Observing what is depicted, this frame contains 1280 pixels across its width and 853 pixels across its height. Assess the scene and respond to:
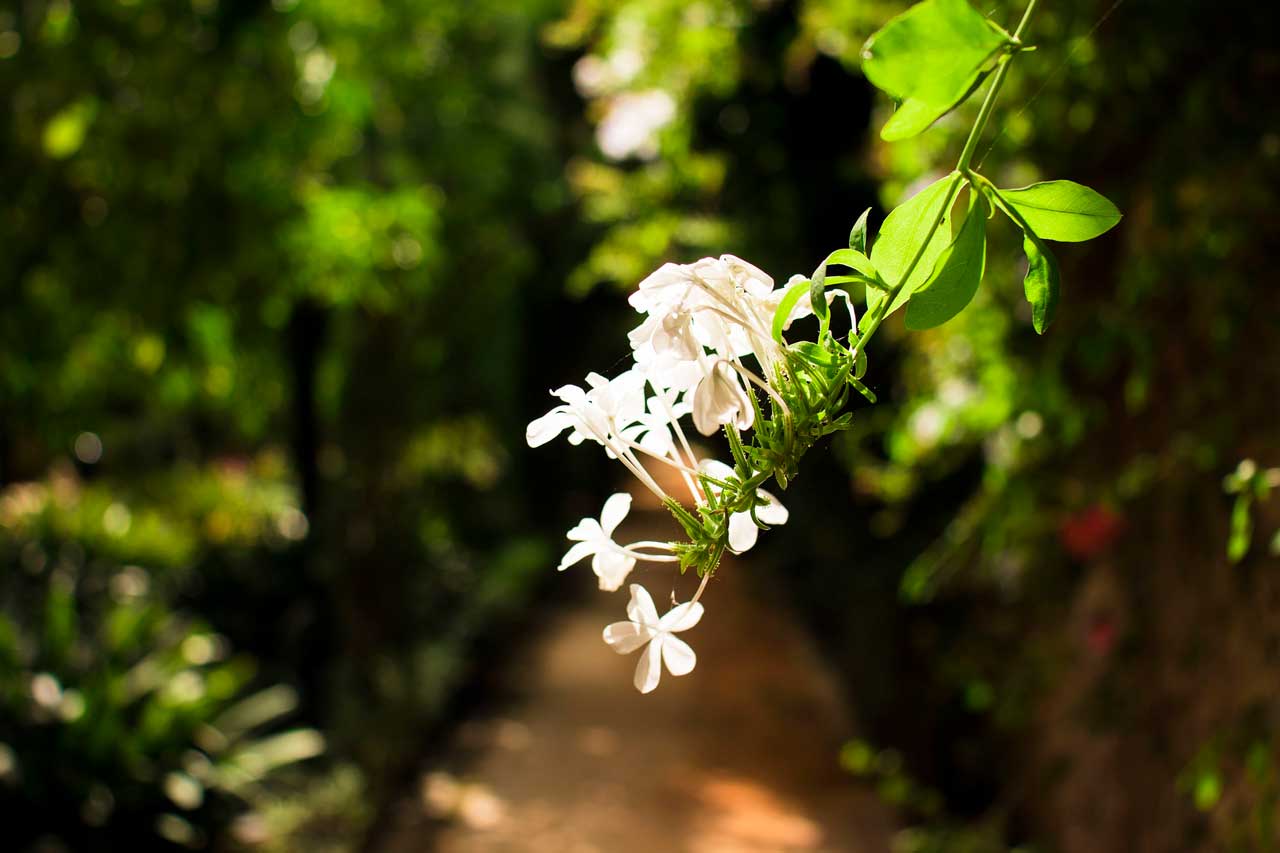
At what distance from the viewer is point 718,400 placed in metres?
0.42

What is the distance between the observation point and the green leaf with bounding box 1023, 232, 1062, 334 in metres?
0.49

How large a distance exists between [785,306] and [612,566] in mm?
135

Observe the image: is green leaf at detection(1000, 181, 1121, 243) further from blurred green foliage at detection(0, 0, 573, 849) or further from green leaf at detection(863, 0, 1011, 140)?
blurred green foliage at detection(0, 0, 573, 849)

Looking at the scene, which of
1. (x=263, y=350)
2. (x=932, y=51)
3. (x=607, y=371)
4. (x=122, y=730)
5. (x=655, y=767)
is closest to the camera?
(x=932, y=51)

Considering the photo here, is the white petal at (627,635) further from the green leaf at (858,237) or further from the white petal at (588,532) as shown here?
the green leaf at (858,237)

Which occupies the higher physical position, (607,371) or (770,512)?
(607,371)

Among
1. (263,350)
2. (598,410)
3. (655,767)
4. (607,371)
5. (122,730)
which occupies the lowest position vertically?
(598,410)

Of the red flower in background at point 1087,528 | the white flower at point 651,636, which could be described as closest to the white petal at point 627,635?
the white flower at point 651,636

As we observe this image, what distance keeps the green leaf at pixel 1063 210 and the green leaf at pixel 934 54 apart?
0.09m

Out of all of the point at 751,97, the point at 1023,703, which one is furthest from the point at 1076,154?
the point at 751,97

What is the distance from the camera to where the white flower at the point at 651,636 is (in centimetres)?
45

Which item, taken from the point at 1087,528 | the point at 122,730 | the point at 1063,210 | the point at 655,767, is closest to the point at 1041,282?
the point at 1063,210

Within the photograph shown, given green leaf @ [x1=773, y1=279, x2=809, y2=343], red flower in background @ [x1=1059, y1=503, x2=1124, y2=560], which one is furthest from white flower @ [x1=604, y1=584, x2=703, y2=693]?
red flower in background @ [x1=1059, y1=503, x2=1124, y2=560]

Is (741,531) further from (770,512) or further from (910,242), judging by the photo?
(910,242)
